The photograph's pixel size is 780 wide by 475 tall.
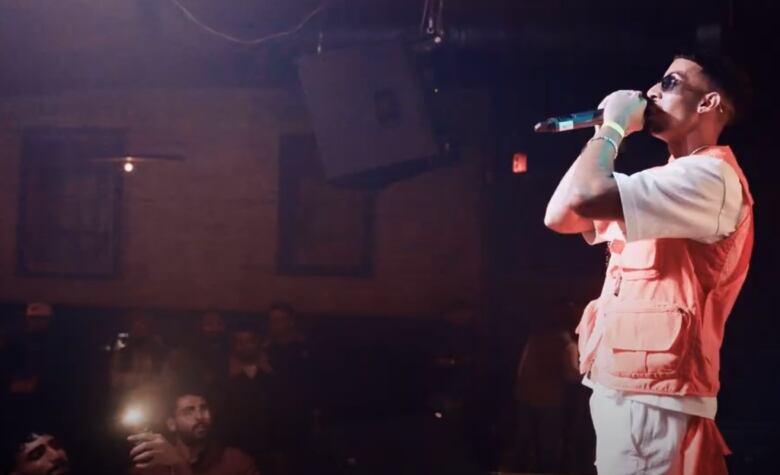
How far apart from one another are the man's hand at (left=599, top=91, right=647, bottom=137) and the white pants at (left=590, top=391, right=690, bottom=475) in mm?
596

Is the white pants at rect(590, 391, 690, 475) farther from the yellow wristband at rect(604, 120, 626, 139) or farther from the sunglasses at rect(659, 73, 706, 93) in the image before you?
the sunglasses at rect(659, 73, 706, 93)

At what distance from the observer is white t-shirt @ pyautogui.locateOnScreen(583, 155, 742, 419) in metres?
1.47

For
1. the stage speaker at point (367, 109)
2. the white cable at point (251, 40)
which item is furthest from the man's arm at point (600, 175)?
the white cable at point (251, 40)

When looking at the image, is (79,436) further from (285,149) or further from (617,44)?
(617,44)

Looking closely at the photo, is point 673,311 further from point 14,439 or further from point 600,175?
point 14,439

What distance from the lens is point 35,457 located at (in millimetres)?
3867

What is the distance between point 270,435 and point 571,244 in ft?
6.87

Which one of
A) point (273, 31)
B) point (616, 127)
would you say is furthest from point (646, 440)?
point (273, 31)

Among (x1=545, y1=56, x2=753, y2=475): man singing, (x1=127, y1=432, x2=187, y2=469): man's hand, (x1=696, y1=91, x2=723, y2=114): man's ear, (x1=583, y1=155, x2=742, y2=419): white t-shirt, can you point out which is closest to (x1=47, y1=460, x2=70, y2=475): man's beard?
(x1=127, y1=432, x2=187, y2=469): man's hand

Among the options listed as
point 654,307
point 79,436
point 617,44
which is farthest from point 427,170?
point 654,307

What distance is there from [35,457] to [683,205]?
3623 millimetres

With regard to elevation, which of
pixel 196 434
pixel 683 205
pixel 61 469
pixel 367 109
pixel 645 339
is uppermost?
pixel 367 109

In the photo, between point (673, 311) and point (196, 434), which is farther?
point (196, 434)

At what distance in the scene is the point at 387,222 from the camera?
5.15 m
